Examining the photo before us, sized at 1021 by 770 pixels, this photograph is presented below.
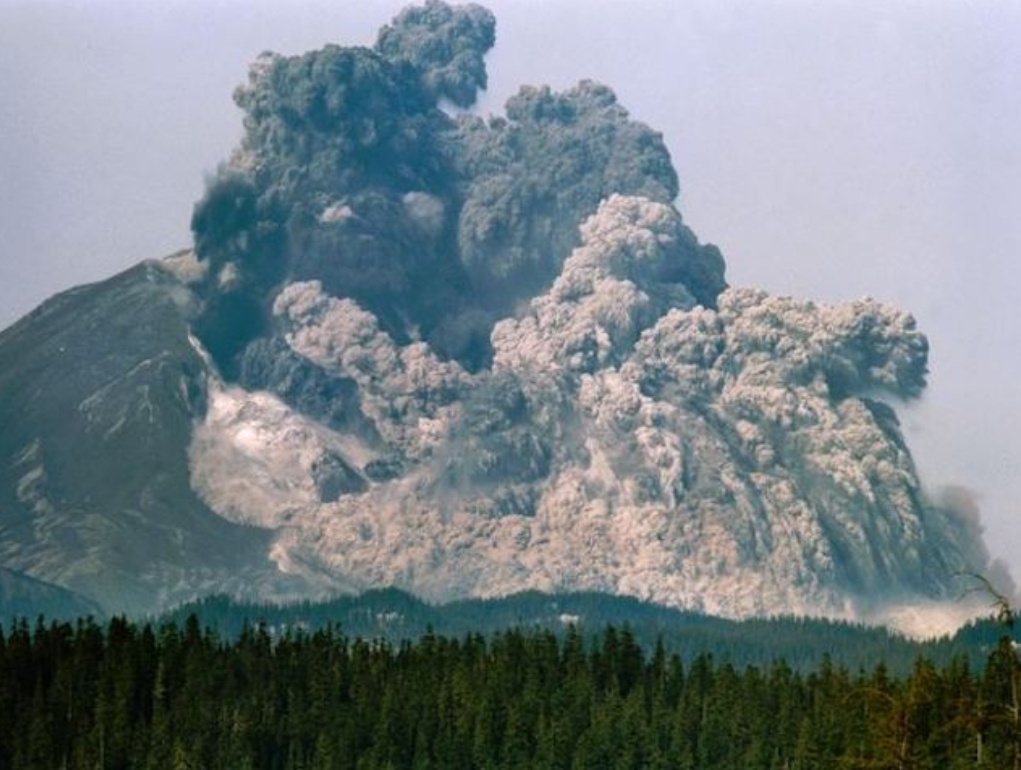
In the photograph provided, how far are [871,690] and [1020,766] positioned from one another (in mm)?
5569

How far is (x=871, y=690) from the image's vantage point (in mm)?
84250

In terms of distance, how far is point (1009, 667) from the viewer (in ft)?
281

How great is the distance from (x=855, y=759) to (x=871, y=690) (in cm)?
515

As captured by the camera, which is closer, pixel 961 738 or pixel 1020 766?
pixel 1020 766

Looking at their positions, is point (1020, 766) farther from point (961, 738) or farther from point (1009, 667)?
point (961, 738)

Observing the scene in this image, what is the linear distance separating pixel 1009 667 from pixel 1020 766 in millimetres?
3090

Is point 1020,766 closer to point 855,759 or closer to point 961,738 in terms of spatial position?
point 855,759

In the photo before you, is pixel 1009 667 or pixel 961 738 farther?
pixel 961 738

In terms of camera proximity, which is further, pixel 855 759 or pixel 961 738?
pixel 961 738

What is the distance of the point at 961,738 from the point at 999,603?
349ft

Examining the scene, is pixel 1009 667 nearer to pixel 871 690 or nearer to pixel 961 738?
pixel 871 690

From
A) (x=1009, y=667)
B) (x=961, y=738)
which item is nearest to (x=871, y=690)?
(x=1009, y=667)

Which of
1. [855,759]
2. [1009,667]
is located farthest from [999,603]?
[855,759]

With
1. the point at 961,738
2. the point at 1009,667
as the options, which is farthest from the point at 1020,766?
the point at 961,738
